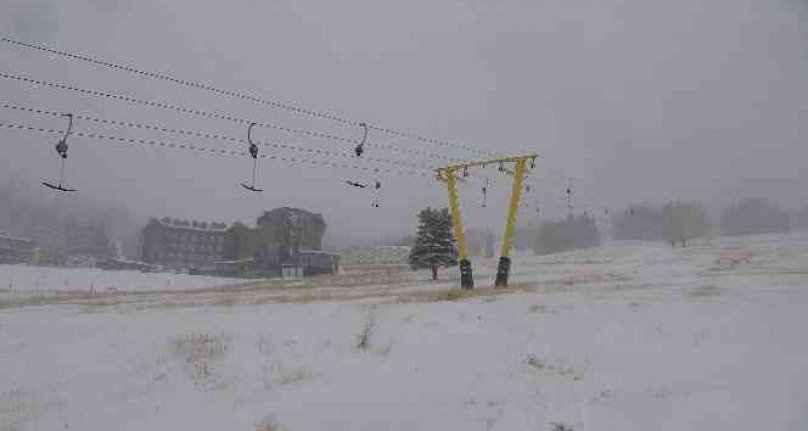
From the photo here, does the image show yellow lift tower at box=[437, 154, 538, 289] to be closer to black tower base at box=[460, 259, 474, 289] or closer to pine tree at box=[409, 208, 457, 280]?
black tower base at box=[460, 259, 474, 289]

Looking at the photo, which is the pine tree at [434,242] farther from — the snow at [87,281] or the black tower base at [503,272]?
the snow at [87,281]

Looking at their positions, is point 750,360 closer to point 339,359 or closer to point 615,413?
point 615,413

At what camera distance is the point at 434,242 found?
45.0 meters

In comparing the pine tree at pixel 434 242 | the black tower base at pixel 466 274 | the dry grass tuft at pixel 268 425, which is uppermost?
the pine tree at pixel 434 242

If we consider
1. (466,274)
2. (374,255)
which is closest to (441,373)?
(466,274)

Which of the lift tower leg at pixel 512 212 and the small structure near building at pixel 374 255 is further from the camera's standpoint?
the small structure near building at pixel 374 255

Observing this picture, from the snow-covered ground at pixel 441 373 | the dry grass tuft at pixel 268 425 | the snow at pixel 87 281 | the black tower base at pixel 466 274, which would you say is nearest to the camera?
the dry grass tuft at pixel 268 425

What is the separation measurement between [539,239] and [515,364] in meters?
138

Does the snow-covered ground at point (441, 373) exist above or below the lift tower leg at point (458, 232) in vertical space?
below

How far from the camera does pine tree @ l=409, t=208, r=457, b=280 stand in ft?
147

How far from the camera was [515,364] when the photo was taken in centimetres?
875

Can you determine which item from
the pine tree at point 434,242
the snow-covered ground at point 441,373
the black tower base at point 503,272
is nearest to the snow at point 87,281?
the pine tree at point 434,242

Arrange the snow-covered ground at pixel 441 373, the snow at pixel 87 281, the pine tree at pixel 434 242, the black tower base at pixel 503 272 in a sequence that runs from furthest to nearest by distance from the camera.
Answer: the snow at pixel 87 281
the pine tree at pixel 434 242
the black tower base at pixel 503 272
the snow-covered ground at pixel 441 373

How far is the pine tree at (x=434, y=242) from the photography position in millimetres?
44656
